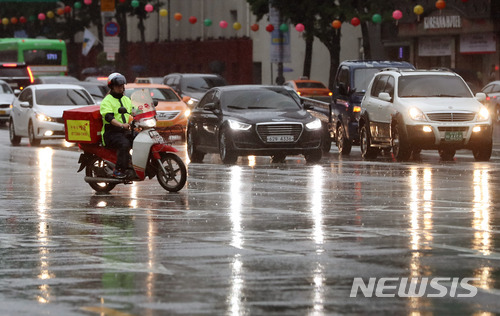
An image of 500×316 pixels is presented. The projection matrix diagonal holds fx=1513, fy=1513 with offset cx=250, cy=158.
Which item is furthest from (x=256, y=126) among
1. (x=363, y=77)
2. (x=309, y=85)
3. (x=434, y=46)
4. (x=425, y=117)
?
(x=434, y=46)

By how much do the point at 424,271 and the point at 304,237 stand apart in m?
2.66

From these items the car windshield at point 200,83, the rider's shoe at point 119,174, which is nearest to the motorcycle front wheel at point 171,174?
the rider's shoe at point 119,174

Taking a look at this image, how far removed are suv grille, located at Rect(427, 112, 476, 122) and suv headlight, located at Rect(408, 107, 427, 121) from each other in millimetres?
116

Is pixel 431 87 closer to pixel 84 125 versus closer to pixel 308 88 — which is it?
pixel 84 125

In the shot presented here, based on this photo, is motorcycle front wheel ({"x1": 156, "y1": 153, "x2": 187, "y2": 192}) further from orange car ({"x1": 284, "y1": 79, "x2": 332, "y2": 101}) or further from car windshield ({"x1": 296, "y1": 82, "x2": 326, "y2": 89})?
car windshield ({"x1": 296, "y1": 82, "x2": 326, "y2": 89})

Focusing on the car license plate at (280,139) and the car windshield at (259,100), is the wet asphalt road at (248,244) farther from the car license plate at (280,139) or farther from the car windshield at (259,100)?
the car windshield at (259,100)

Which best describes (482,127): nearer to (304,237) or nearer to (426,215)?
(426,215)

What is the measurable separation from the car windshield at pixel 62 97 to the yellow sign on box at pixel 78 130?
18.0 m

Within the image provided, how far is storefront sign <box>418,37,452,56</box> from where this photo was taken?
215ft

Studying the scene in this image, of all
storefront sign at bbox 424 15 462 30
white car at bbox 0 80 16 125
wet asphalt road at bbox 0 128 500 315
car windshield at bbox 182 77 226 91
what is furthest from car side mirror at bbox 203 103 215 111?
storefront sign at bbox 424 15 462 30

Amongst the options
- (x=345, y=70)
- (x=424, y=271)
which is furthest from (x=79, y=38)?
(x=424, y=271)

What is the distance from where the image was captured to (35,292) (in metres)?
9.73

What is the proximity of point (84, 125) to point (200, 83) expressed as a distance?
91.7 ft

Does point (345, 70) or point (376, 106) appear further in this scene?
point (345, 70)
